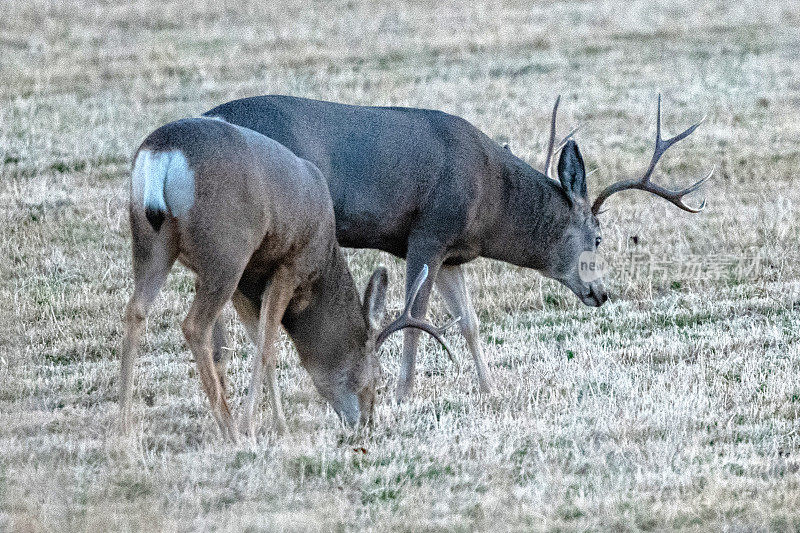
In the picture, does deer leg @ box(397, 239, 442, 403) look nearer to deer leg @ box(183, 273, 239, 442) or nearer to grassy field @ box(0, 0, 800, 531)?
grassy field @ box(0, 0, 800, 531)

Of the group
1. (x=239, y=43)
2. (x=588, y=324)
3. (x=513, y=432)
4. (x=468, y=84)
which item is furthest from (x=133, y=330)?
(x=239, y=43)

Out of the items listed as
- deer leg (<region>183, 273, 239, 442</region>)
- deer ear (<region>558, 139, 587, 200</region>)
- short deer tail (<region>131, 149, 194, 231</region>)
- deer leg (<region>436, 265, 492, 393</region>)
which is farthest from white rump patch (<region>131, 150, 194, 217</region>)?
deer ear (<region>558, 139, 587, 200</region>)

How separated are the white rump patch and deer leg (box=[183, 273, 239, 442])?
452 millimetres

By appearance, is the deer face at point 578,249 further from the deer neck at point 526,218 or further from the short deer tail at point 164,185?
the short deer tail at point 164,185

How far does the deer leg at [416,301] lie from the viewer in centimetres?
960

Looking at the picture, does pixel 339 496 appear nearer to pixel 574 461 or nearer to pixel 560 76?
pixel 574 461

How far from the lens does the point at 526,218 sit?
410 inches

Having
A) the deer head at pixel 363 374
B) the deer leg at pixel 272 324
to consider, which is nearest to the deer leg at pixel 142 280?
the deer leg at pixel 272 324

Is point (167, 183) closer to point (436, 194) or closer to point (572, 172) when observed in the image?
point (436, 194)

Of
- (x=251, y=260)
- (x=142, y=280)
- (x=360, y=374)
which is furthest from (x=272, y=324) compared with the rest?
(x=142, y=280)

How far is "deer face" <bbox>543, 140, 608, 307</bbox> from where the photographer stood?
34.6 feet

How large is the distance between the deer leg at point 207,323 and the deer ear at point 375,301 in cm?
127

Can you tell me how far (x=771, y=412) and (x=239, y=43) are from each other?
19.4 meters

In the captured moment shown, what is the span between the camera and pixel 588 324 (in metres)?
11.1
